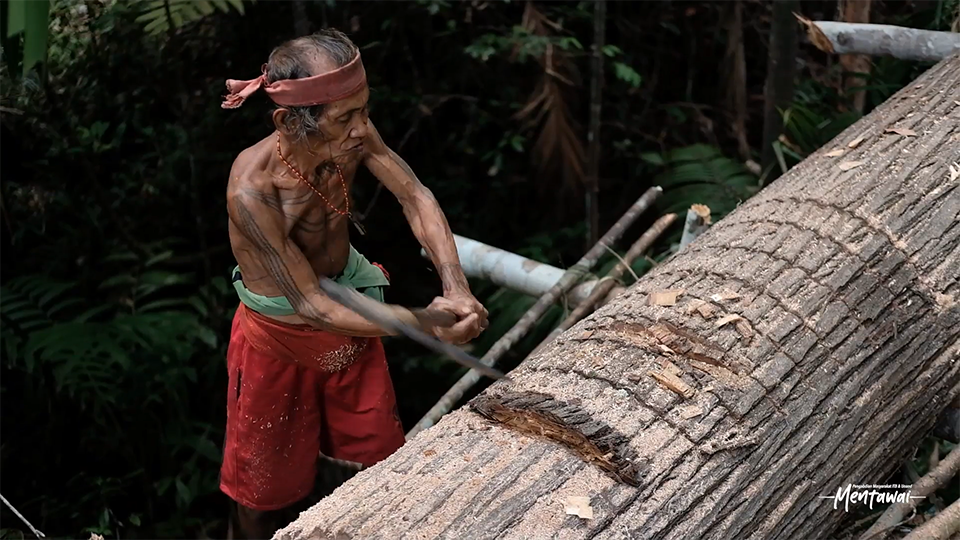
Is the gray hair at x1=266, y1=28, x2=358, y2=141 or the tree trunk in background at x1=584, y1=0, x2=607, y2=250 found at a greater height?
the gray hair at x1=266, y1=28, x2=358, y2=141

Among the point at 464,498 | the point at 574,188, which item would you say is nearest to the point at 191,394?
the point at 574,188

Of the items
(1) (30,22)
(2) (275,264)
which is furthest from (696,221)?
(1) (30,22)

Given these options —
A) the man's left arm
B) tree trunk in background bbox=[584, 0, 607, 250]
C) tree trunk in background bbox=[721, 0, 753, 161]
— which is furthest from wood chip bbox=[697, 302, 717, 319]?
tree trunk in background bbox=[721, 0, 753, 161]

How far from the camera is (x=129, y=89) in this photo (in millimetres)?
3770

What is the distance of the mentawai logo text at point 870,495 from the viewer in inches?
74.7

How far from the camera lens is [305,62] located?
1.86 m

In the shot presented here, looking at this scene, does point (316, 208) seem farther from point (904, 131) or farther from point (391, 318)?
point (904, 131)

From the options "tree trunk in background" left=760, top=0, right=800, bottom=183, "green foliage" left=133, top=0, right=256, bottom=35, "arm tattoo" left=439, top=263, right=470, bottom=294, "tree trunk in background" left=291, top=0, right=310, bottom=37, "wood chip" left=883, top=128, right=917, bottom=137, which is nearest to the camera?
"arm tattoo" left=439, top=263, right=470, bottom=294

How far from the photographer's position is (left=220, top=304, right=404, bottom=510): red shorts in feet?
7.67

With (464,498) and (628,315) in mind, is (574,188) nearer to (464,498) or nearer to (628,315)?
(628,315)

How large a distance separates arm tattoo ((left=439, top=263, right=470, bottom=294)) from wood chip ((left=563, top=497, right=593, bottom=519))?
0.74 metres

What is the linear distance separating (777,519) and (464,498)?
632 mm

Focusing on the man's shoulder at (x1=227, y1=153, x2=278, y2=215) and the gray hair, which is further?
the man's shoulder at (x1=227, y1=153, x2=278, y2=215)

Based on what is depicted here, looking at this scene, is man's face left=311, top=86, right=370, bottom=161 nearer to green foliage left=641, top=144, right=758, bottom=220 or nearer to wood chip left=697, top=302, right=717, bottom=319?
wood chip left=697, top=302, right=717, bottom=319
